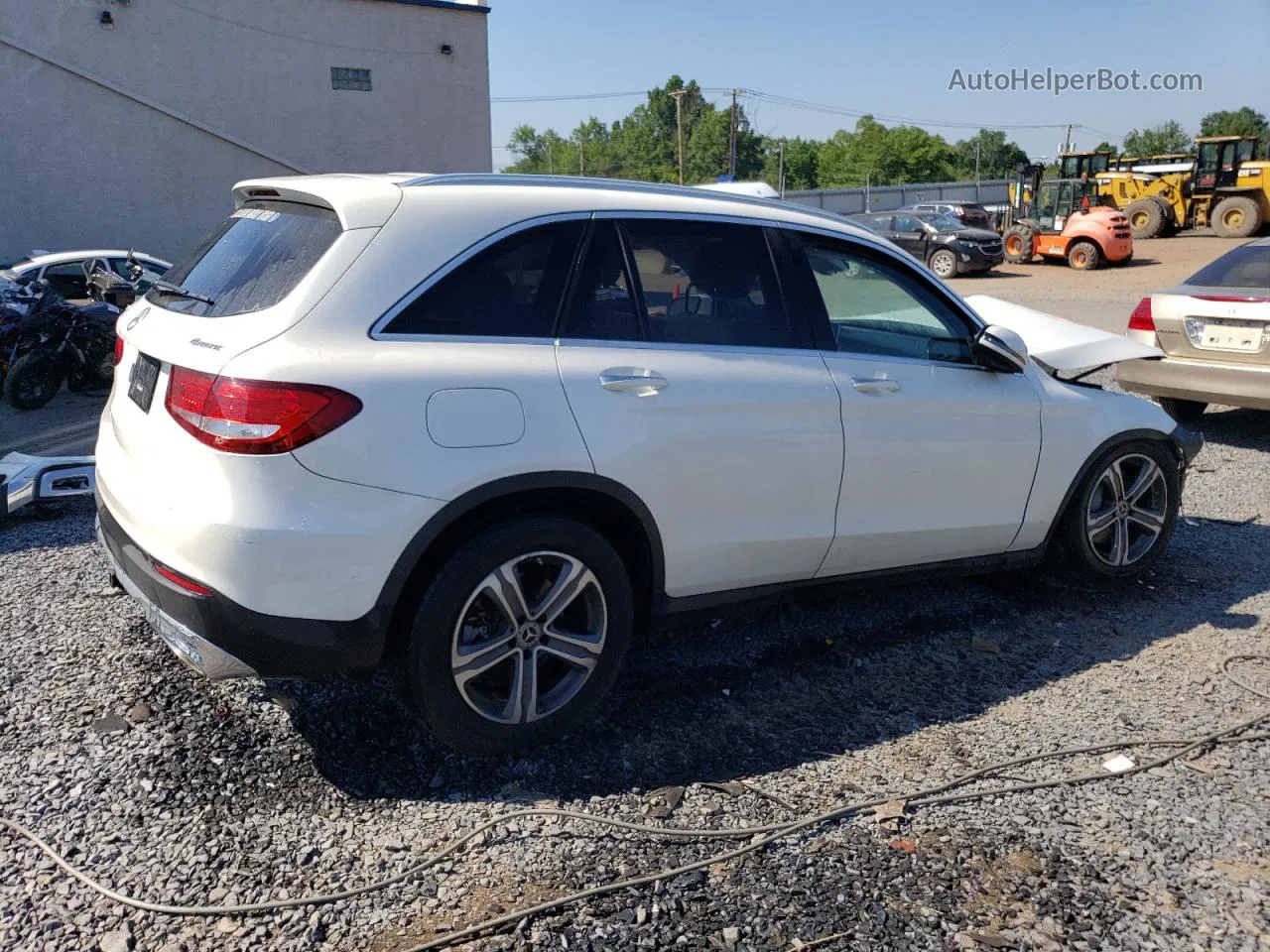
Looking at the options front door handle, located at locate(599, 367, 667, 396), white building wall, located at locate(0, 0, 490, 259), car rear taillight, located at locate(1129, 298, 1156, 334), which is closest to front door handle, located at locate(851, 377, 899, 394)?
front door handle, located at locate(599, 367, 667, 396)

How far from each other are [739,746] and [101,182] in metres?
24.0

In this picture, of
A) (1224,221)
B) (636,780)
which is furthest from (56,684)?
(1224,221)

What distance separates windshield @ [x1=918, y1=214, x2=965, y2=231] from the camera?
28.0 m

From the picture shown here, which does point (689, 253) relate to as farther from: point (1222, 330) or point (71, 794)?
point (1222, 330)

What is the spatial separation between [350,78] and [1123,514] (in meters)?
25.2

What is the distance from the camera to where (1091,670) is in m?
4.29

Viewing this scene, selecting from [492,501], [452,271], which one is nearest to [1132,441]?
[492,501]

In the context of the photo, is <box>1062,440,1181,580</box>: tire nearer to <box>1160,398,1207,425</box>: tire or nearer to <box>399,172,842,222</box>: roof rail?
<box>399,172,842,222</box>: roof rail

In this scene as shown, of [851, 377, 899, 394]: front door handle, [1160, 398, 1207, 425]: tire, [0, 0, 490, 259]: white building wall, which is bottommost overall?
[1160, 398, 1207, 425]: tire

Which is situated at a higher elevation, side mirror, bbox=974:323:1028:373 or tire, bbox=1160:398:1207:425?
side mirror, bbox=974:323:1028:373

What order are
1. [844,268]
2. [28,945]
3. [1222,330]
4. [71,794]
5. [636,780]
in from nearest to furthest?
[28,945] < [71,794] < [636,780] < [844,268] < [1222,330]

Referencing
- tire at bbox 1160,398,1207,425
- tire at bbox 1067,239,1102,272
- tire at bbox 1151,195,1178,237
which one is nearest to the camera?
tire at bbox 1160,398,1207,425

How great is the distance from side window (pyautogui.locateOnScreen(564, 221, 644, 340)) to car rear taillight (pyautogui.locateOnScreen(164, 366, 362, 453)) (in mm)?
866

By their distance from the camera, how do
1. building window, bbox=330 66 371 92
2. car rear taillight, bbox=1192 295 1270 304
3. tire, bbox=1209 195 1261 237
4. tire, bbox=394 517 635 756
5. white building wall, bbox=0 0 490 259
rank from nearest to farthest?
tire, bbox=394 517 635 756 < car rear taillight, bbox=1192 295 1270 304 < white building wall, bbox=0 0 490 259 < building window, bbox=330 66 371 92 < tire, bbox=1209 195 1261 237
